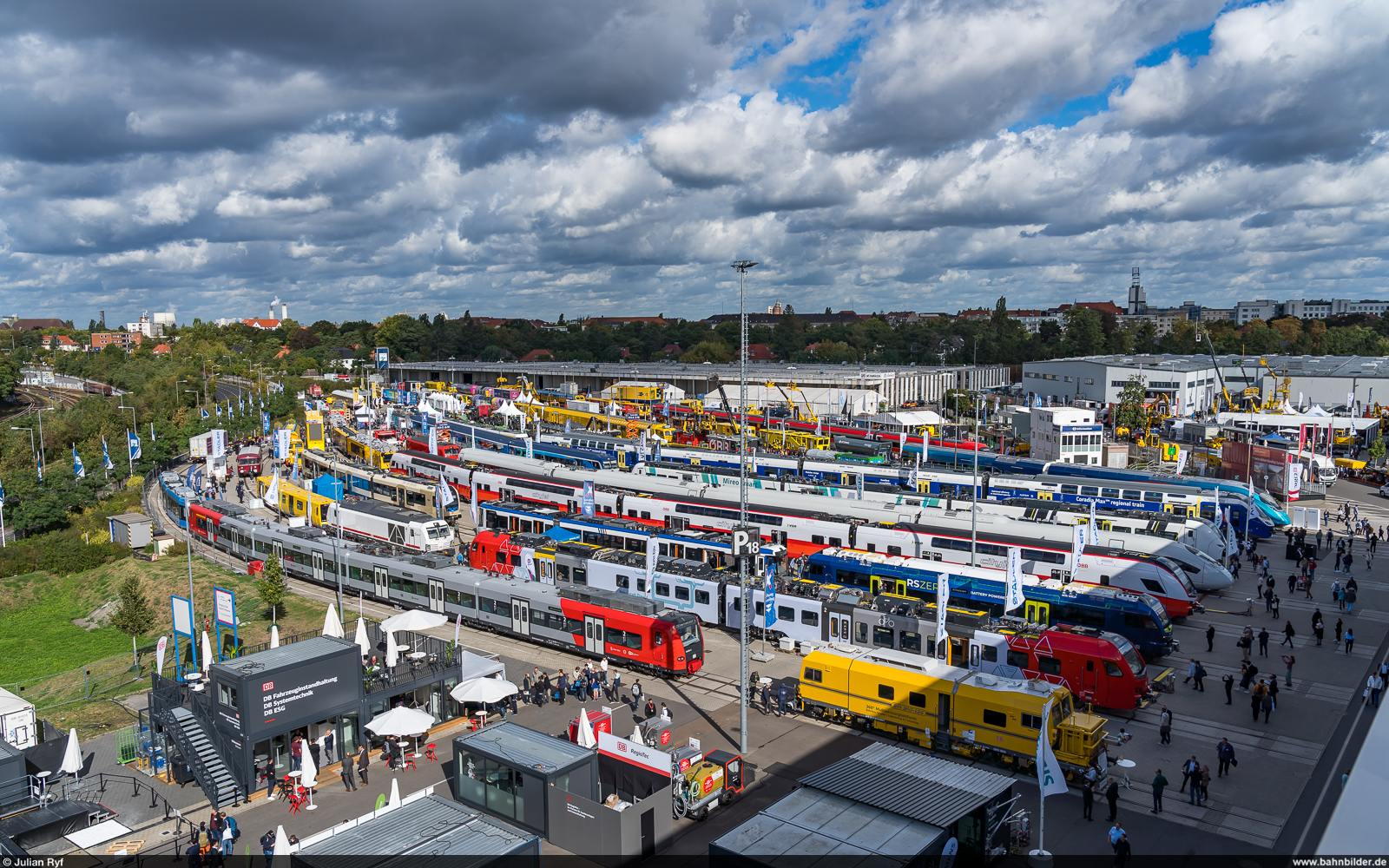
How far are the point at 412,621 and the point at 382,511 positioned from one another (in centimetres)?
2133

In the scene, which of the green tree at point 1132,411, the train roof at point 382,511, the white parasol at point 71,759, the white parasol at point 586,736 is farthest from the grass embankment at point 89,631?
the green tree at point 1132,411

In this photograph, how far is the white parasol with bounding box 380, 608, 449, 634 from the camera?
27.0 metres

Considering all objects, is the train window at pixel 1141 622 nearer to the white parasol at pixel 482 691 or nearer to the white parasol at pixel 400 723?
the white parasol at pixel 482 691

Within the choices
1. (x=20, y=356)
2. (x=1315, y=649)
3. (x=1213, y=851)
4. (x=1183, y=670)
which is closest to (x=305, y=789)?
(x=1213, y=851)

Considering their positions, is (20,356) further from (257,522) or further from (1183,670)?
(1183,670)

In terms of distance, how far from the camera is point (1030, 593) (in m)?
30.7

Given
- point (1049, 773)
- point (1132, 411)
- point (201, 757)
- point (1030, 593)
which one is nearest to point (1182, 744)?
point (1049, 773)

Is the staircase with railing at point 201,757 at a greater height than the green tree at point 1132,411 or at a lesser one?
lesser

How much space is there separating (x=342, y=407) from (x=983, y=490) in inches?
3605

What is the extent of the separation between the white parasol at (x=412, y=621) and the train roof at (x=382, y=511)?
16582 mm

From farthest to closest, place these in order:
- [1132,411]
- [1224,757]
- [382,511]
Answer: [1132,411]
[382,511]
[1224,757]

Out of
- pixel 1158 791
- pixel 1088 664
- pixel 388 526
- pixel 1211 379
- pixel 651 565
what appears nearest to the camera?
pixel 1158 791

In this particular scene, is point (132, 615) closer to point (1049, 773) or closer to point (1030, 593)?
point (1049, 773)

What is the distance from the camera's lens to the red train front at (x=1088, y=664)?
2459 cm
